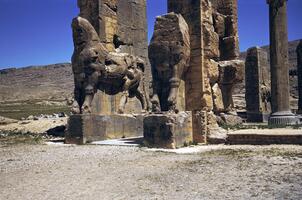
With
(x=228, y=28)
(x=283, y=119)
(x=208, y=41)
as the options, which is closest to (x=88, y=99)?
(x=208, y=41)

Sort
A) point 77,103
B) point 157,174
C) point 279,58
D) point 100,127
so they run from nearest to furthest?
point 157,174 < point 100,127 < point 77,103 < point 279,58

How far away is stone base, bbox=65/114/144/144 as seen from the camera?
12039 millimetres

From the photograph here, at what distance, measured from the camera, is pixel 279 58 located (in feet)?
49.3

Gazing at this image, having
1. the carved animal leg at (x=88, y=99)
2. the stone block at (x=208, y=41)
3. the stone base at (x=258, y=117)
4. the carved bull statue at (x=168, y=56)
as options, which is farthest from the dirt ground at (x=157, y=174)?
the stone base at (x=258, y=117)

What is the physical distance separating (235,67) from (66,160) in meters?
6.94

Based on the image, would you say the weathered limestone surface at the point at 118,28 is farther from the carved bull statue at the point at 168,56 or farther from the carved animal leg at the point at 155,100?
the carved bull statue at the point at 168,56

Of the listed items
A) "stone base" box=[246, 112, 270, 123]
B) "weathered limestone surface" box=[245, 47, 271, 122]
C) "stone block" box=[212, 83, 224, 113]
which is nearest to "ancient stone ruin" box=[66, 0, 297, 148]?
"stone block" box=[212, 83, 224, 113]

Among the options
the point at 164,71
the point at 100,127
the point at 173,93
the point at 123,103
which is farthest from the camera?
the point at 123,103

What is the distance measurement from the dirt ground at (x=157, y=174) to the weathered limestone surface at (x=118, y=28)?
5.09 metres

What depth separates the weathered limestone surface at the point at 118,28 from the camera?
1413 cm

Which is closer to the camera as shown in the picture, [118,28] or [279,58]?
[279,58]

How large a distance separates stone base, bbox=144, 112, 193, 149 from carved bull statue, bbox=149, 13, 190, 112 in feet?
1.95

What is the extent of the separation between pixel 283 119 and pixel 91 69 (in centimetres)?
764

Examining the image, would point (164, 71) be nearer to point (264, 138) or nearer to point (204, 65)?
point (204, 65)
